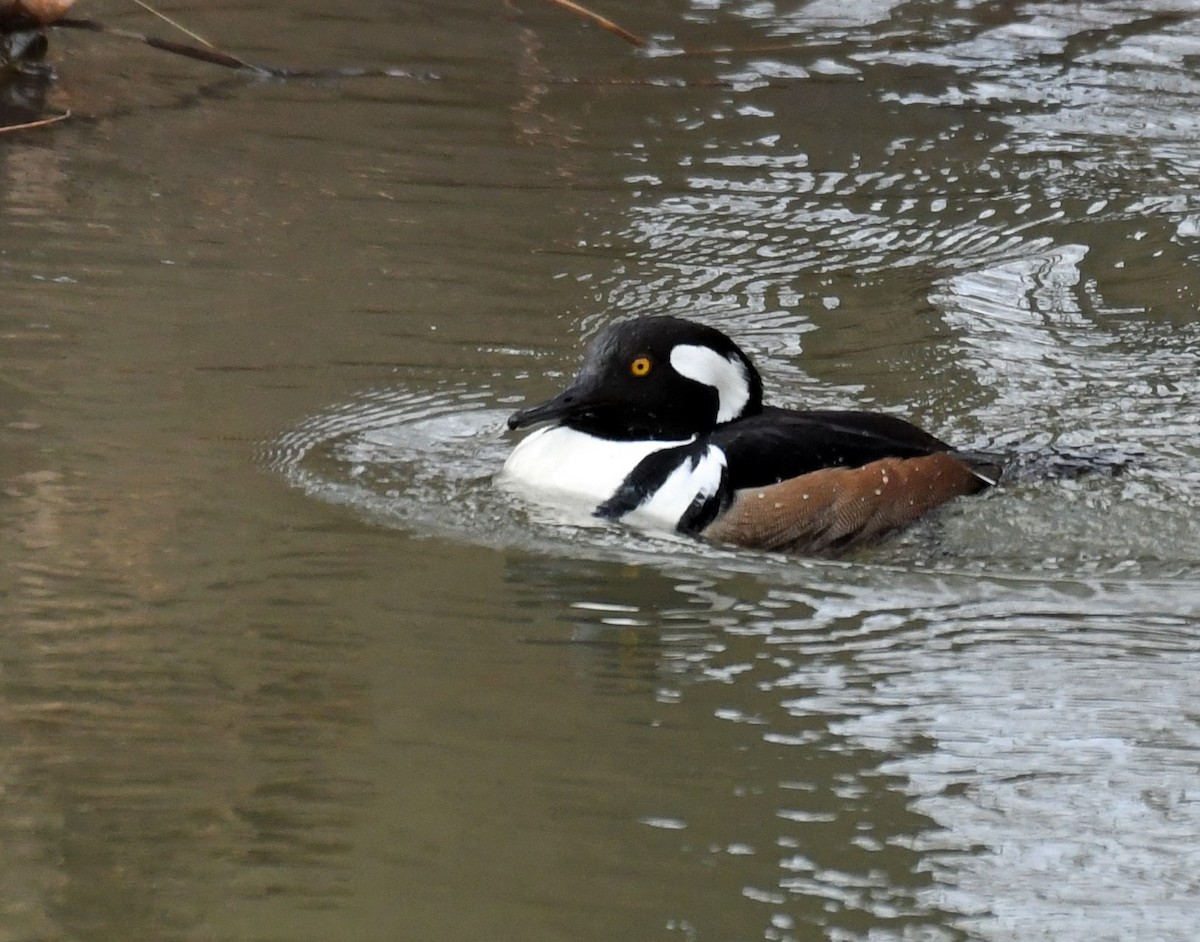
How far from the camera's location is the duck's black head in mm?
6504

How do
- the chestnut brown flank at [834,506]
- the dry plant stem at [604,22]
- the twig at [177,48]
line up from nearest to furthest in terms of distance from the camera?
the chestnut brown flank at [834,506] → the dry plant stem at [604,22] → the twig at [177,48]

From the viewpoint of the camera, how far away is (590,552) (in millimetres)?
6055

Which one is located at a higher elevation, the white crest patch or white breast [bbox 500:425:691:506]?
the white crest patch

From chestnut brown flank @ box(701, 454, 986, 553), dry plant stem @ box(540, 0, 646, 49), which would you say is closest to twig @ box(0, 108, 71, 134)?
dry plant stem @ box(540, 0, 646, 49)

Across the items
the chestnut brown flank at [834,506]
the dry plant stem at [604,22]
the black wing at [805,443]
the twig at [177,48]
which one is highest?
the dry plant stem at [604,22]

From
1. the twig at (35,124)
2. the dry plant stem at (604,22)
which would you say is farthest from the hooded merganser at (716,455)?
the twig at (35,124)

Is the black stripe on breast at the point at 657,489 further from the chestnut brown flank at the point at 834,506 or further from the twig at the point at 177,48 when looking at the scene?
the twig at the point at 177,48

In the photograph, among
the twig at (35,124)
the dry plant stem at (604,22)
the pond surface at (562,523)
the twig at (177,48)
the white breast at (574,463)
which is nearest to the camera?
the pond surface at (562,523)

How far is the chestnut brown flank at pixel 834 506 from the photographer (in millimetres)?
6172

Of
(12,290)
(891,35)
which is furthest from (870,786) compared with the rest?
(891,35)

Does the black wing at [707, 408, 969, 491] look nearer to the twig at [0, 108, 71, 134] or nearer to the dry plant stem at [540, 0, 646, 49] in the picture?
the dry plant stem at [540, 0, 646, 49]

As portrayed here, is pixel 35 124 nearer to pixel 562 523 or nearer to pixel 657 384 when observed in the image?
pixel 657 384

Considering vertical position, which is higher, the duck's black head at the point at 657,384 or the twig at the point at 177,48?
the twig at the point at 177,48

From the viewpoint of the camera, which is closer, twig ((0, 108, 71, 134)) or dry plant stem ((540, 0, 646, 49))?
dry plant stem ((540, 0, 646, 49))
